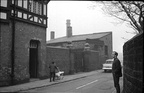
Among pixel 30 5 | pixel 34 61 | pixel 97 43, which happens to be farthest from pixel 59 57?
pixel 97 43

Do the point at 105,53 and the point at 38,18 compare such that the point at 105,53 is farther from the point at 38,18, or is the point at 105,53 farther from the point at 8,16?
the point at 8,16

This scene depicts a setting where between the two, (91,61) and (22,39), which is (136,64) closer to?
(22,39)

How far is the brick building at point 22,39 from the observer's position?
1214 centimetres

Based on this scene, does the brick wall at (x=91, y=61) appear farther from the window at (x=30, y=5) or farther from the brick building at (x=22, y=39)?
the window at (x=30, y=5)

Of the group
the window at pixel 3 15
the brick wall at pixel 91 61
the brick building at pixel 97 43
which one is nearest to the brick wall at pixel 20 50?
the window at pixel 3 15

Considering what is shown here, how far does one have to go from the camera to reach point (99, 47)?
1254 inches

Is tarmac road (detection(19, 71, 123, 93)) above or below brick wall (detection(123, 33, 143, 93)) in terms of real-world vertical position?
below

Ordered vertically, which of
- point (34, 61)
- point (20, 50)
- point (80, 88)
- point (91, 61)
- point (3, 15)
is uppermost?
point (3, 15)

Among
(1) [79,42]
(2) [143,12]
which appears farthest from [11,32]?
(1) [79,42]

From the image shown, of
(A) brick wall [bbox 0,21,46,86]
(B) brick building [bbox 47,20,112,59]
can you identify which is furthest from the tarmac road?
(B) brick building [bbox 47,20,112,59]

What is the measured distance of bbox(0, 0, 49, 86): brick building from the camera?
12.1 metres

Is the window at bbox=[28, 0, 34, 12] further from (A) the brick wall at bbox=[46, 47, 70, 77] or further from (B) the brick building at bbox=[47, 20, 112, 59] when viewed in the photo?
(B) the brick building at bbox=[47, 20, 112, 59]

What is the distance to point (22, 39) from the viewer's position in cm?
1384

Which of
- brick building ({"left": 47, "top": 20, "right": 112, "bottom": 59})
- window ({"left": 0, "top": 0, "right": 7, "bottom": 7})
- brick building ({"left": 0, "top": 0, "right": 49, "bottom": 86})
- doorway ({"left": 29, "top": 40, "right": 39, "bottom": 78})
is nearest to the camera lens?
window ({"left": 0, "top": 0, "right": 7, "bottom": 7})
